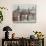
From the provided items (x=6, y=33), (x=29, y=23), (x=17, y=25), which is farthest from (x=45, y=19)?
(x=6, y=33)

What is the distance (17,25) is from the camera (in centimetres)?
415

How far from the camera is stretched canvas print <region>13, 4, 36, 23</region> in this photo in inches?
163

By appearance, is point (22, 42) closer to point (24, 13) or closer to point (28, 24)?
point (28, 24)

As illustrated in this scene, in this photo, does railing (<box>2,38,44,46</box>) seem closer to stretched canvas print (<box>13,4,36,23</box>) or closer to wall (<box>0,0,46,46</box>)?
wall (<box>0,0,46,46</box>)

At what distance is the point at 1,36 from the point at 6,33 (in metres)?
0.23

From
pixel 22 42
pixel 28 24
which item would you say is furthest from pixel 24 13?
pixel 22 42

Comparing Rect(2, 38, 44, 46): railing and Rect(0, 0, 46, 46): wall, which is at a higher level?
Rect(0, 0, 46, 46): wall

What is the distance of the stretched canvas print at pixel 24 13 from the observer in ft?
13.6

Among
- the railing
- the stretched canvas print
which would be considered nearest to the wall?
the stretched canvas print

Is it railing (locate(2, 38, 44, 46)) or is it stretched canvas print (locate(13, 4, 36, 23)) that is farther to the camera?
stretched canvas print (locate(13, 4, 36, 23))

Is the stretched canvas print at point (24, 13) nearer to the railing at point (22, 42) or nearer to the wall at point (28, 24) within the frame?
the wall at point (28, 24)

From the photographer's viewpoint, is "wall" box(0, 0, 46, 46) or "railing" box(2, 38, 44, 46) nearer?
"railing" box(2, 38, 44, 46)

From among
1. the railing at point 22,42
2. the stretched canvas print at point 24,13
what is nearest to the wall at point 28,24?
the stretched canvas print at point 24,13

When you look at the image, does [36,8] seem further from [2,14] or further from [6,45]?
[6,45]
